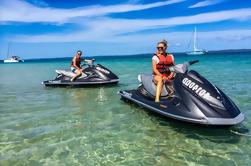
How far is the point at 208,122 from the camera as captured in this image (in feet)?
18.3

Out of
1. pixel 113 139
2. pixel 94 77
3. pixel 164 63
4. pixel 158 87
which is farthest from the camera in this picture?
pixel 94 77

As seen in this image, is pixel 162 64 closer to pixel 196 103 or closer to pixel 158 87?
pixel 158 87

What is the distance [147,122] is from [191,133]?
48.3 inches

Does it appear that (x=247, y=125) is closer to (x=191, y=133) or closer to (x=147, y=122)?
(x=191, y=133)

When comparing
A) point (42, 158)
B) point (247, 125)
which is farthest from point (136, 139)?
point (247, 125)

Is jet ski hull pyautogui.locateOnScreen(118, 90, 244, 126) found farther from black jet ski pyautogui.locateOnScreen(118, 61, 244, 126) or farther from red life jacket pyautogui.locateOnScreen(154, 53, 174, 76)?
red life jacket pyautogui.locateOnScreen(154, 53, 174, 76)

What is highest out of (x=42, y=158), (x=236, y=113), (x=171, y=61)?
(x=171, y=61)

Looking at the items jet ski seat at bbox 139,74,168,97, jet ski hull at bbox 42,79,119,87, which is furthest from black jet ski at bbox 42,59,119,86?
jet ski seat at bbox 139,74,168,97

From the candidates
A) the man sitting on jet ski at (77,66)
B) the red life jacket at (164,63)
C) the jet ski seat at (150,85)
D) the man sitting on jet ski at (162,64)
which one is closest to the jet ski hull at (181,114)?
the jet ski seat at (150,85)

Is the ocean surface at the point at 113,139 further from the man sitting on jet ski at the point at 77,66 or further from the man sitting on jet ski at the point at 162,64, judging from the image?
the man sitting on jet ski at the point at 77,66

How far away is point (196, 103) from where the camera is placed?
5.95 m

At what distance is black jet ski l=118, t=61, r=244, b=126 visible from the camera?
18.5ft

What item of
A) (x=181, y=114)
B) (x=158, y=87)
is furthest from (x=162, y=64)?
(x=181, y=114)

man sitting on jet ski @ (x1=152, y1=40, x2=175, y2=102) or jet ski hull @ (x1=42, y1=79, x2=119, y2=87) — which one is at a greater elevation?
man sitting on jet ski @ (x1=152, y1=40, x2=175, y2=102)
